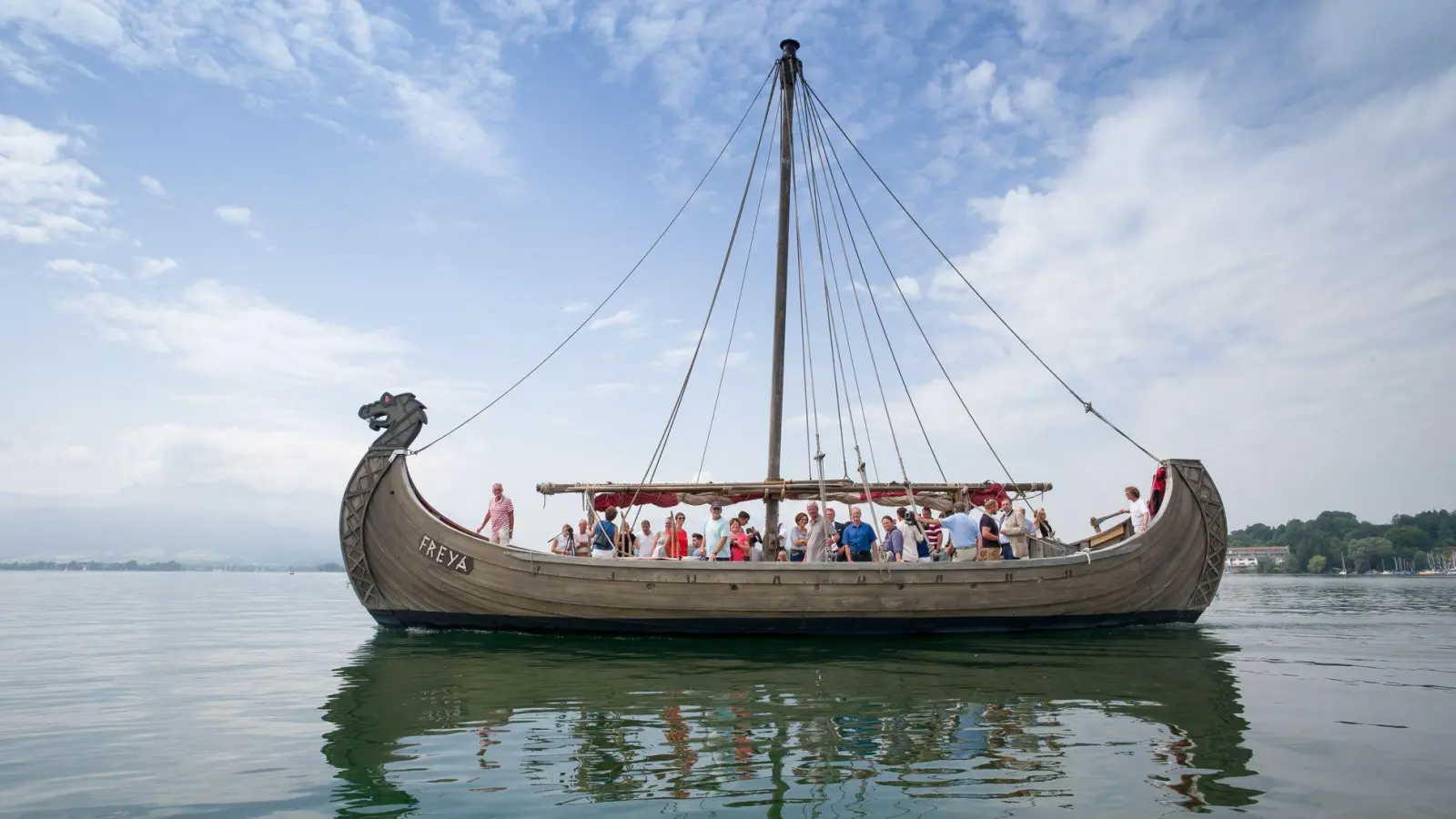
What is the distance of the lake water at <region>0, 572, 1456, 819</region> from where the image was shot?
478 centimetres

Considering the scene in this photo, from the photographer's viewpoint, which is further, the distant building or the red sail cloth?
the distant building

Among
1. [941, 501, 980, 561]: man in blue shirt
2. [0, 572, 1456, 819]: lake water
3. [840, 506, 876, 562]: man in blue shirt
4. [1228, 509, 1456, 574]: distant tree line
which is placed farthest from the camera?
[1228, 509, 1456, 574]: distant tree line

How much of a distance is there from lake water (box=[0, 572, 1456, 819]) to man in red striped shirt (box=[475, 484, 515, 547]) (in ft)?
7.88

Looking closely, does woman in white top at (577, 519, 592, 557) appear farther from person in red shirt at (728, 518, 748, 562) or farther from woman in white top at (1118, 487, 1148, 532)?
woman in white top at (1118, 487, 1148, 532)

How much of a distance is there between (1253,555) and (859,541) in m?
143

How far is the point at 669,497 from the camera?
15266 millimetres

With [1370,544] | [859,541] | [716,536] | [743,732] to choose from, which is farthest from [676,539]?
[1370,544]

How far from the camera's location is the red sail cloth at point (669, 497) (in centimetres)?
1506

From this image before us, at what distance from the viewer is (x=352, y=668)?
1058 cm

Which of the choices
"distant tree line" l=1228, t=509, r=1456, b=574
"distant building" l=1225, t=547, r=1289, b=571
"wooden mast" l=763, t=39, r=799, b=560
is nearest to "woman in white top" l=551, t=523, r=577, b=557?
"wooden mast" l=763, t=39, r=799, b=560

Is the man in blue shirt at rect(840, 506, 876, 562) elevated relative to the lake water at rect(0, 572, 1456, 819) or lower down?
elevated

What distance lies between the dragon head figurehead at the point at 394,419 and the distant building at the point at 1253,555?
13024 cm

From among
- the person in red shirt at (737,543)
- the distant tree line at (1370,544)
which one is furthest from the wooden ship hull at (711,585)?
the distant tree line at (1370,544)

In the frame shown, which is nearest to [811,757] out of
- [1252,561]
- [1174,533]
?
[1174,533]
